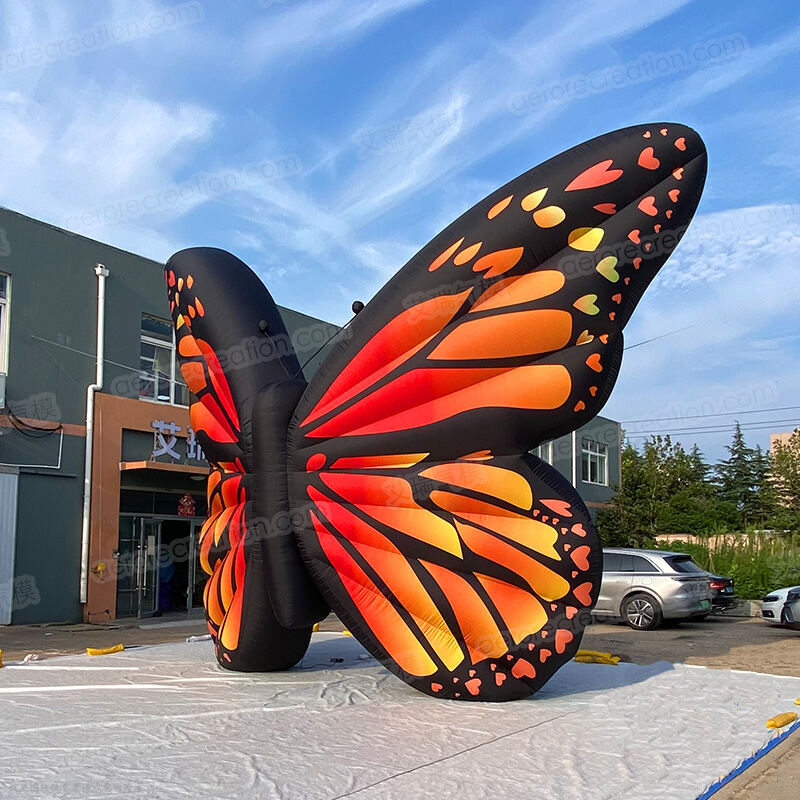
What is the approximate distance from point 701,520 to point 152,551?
60.2ft

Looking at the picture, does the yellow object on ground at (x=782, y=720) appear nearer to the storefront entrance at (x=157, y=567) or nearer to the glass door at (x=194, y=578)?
the storefront entrance at (x=157, y=567)

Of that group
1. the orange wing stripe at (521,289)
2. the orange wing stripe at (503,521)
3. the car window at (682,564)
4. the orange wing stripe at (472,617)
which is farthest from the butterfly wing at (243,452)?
the car window at (682,564)

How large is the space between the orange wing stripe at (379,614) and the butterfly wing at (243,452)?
374 mm

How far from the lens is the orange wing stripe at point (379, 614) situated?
5.66 m

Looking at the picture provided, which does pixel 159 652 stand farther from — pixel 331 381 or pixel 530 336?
pixel 530 336

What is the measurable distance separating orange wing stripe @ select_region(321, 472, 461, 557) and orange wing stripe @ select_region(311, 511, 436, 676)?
0.33 meters

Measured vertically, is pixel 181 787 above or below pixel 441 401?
below

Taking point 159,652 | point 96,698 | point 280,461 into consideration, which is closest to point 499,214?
point 280,461

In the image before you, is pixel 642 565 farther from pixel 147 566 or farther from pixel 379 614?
pixel 147 566

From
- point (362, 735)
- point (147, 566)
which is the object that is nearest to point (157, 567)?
point (147, 566)

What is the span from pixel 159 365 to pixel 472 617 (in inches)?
489

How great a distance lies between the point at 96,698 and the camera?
6141 mm

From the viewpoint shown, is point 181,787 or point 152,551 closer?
point 181,787

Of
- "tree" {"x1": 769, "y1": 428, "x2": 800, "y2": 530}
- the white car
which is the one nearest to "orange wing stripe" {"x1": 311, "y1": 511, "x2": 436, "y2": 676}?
the white car
